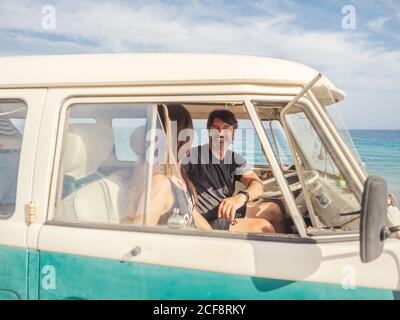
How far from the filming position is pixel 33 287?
2.03 m

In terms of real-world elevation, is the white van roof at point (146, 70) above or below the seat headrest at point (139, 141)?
above

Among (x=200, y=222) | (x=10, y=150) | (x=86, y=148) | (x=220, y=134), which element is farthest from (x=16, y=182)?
(x=220, y=134)

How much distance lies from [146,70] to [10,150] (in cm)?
92

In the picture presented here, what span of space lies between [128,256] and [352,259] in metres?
1.08

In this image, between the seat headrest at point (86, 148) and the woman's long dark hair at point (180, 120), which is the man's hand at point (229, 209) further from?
→ the seat headrest at point (86, 148)

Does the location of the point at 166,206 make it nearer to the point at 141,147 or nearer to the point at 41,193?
the point at 141,147

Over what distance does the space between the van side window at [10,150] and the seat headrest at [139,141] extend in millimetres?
609

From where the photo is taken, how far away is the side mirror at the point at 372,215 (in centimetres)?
154

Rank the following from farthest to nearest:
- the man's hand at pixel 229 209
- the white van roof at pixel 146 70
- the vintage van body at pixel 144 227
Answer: the man's hand at pixel 229 209
the white van roof at pixel 146 70
the vintage van body at pixel 144 227

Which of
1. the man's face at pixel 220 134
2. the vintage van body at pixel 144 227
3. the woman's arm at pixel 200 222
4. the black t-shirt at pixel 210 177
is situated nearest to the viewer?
the vintage van body at pixel 144 227

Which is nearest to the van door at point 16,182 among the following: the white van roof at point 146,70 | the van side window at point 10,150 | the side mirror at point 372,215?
the van side window at point 10,150

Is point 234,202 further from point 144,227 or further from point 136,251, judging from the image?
point 136,251

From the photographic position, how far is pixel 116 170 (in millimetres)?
2299

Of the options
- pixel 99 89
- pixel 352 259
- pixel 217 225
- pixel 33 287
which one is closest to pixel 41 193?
pixel 33 287
